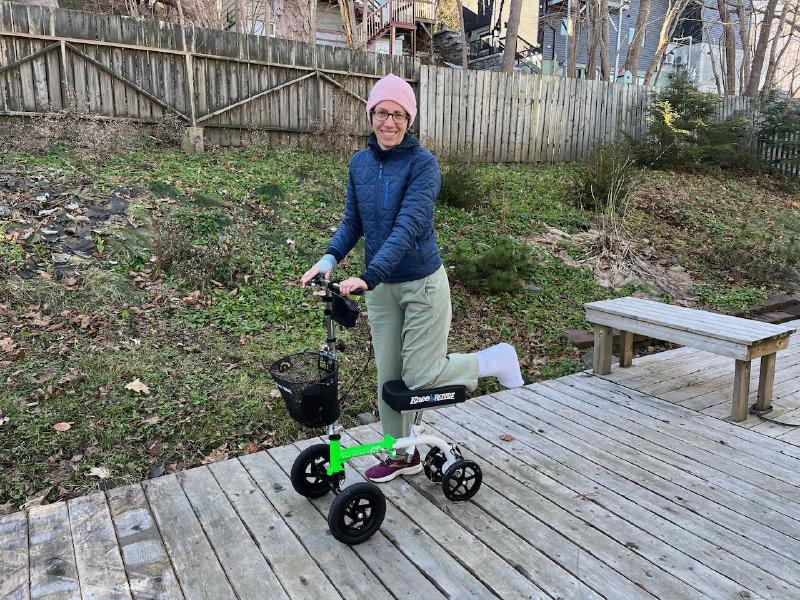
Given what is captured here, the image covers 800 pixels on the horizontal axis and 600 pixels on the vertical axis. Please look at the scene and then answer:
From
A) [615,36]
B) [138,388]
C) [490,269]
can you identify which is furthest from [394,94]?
[615,36]

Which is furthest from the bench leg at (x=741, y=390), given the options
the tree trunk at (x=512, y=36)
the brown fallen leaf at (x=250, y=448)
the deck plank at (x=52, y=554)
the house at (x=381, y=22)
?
the house at (x=381, y=22)

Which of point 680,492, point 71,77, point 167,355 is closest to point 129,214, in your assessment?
point 167,355

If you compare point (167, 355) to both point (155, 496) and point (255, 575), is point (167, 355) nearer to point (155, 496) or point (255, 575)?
point (155, 496)

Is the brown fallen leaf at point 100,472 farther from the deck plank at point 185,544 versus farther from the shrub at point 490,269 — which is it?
the shrub at point 490,269

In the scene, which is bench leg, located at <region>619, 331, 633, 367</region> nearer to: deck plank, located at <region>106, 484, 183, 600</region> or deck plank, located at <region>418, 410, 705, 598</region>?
deck plank, located at <region>418, 410, 705, 598</region>

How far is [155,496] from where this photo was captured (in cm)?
318

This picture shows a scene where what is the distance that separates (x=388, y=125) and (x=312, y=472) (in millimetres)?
Result: 1722

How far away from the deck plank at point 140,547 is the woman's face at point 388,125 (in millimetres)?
2045

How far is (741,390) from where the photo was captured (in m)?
4.07

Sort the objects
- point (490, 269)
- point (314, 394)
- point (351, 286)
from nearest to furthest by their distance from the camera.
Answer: point (351, 286)
point (314, 394)
point (490, 269)

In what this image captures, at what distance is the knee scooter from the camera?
2.69 metres

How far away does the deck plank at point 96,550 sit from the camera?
247 centimetres

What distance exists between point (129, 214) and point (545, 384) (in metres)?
4.49

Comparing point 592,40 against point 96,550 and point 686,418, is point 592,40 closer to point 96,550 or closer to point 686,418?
point 686,418
